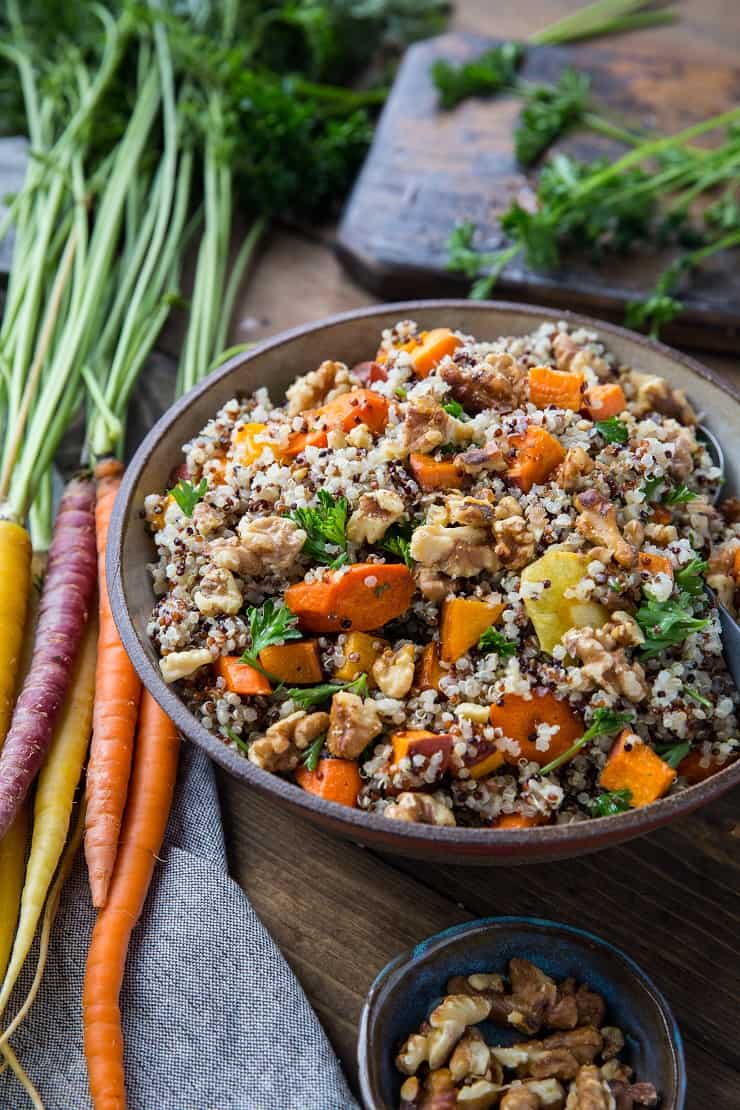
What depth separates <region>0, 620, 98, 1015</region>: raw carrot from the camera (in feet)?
7.54

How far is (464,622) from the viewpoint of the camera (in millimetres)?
2160

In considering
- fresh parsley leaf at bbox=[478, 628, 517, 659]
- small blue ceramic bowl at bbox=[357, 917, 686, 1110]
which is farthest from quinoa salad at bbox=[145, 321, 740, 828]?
small blue ceramic bowl at bbox=[357, 917, 686, 1110]

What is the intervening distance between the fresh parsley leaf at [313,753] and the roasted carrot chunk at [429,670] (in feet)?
0.77

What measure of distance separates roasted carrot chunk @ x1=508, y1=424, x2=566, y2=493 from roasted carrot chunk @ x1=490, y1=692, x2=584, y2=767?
49 cm

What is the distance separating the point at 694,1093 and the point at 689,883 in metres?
0.45

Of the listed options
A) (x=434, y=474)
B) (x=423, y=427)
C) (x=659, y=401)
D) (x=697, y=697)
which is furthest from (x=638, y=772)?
(x=659, y=401)

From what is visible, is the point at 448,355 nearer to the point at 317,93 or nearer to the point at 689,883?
the point at 689,883

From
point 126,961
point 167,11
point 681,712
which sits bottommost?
point 126,961

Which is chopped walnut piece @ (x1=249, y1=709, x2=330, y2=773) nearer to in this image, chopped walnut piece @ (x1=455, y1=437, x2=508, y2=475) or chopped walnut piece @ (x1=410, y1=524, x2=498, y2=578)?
chopped walnut piece @ (x1=410, y1=524, x2=498, y2=578)

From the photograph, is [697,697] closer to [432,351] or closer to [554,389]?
[554,389]

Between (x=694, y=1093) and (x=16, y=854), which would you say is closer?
(x=694, y=1093)

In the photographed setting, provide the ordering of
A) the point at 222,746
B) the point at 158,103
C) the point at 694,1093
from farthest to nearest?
the point at 158,103, the point at 694,1093, the point at 222,746

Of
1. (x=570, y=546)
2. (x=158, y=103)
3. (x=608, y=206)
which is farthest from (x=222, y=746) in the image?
(x=158, y=103)

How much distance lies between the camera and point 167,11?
3.93 meters
